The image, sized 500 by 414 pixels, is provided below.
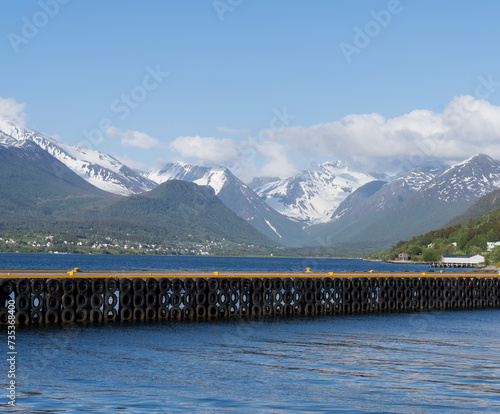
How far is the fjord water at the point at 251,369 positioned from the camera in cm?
2938

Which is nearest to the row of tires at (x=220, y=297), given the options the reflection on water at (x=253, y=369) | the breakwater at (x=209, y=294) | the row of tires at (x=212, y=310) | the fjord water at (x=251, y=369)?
the breakwater at (x=209, y=294)

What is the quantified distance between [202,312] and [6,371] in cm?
2940

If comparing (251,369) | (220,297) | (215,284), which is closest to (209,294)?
(215,284)

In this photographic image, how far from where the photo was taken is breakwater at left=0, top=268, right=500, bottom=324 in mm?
54656

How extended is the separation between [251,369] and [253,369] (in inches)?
4.2

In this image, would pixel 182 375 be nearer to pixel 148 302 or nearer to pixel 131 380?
pixel 131 380

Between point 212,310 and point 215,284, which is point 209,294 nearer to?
point 215,284

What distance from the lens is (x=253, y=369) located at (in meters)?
37.2

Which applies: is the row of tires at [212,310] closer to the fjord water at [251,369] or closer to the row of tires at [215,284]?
the row of tires at [215,284]

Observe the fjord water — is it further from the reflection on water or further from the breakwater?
the breakwater

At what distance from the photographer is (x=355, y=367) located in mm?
38156

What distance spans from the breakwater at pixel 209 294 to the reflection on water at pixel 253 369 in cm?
309

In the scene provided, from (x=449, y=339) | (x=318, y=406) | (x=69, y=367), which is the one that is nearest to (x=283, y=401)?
(x=318, y=406)

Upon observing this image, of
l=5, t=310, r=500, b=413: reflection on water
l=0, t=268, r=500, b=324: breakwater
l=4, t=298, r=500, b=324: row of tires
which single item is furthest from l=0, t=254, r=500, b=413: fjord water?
l=0, t=268, r=500, b=324: breakwater
